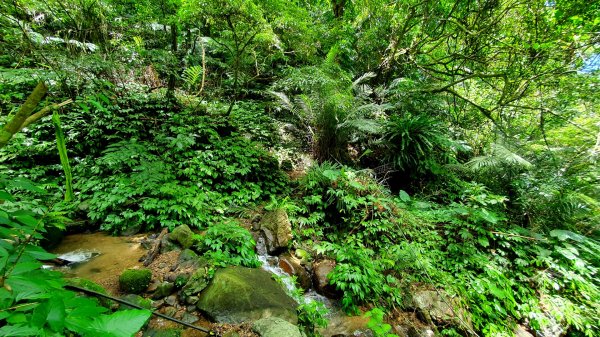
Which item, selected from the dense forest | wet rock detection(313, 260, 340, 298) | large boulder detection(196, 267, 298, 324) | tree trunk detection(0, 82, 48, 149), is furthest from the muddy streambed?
wet rock detection(313, 260, 340, 298)

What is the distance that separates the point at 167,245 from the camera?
2867 millimetres

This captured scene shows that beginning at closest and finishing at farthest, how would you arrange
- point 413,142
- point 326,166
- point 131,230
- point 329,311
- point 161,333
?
1. point 161,333
2. point 329,311
3. point 131,230
4. point 326,166
5. point 413,142

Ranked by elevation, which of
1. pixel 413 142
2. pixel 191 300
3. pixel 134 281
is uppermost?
pixel 413 142

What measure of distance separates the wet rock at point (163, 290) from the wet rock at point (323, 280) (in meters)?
1.69

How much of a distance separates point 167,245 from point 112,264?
510 millimetres

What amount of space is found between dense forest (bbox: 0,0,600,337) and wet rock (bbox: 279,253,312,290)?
3 cm

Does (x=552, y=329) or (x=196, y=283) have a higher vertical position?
(x=196, y=283)

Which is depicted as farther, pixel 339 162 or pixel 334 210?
pixel 339 162

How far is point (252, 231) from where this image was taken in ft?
11.9

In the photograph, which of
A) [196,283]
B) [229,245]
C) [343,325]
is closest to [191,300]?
[196,283]

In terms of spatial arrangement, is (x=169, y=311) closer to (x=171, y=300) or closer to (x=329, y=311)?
(x=171, y=300)

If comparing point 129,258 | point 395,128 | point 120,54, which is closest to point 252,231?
point 129,258

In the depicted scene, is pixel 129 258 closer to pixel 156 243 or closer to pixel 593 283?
pixel 156 243

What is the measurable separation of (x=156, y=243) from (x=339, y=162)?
3610mm
